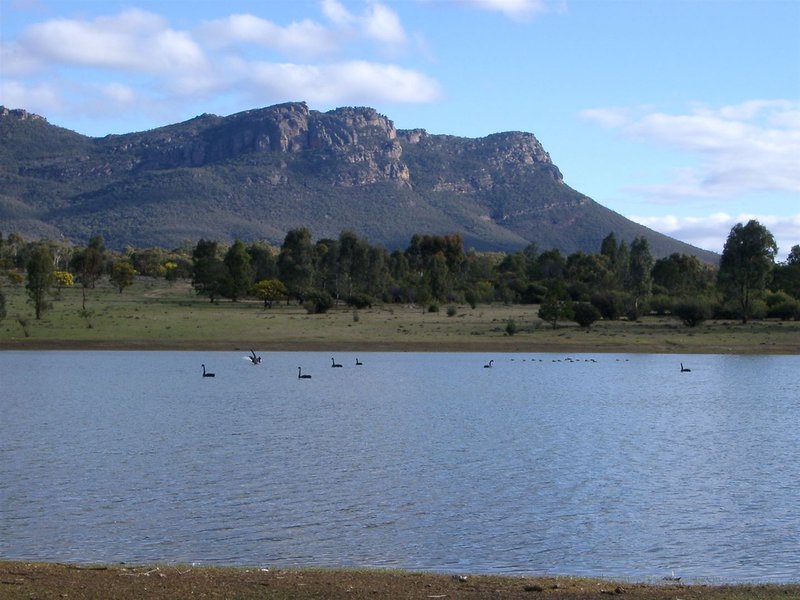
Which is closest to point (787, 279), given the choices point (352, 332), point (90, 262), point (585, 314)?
point (585, 314)

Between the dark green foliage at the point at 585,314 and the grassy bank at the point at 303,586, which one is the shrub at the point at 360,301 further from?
the grassy bank at the point at 303,586

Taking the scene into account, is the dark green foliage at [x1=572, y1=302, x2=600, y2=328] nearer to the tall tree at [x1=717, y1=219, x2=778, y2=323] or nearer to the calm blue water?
the tall tree at [x1=717, y1=219, x2=778, y2=323]

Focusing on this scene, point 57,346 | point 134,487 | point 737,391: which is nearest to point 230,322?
point 57,346

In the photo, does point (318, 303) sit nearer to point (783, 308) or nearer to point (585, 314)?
point (585, 314)

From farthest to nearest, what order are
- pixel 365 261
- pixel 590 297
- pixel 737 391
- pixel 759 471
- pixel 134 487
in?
pixel 365 261 < pixel 590 297 < pixel 737 391 < pixel 759 471 < pixel 134 487

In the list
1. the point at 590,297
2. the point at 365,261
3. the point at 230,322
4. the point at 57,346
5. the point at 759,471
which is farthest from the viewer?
the point at 365,261

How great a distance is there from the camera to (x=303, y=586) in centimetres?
1404

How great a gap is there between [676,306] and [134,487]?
69357mm

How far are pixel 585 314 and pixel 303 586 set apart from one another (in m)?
72.0

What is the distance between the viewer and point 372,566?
1633cm

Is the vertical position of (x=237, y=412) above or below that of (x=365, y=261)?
below

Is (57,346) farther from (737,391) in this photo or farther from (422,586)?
(422,586)

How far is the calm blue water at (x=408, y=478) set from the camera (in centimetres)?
1736

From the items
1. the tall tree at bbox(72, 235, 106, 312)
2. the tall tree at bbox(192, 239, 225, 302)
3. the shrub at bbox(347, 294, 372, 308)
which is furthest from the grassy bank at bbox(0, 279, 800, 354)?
the tall tree at bbox(72, 235, 106, 312)
